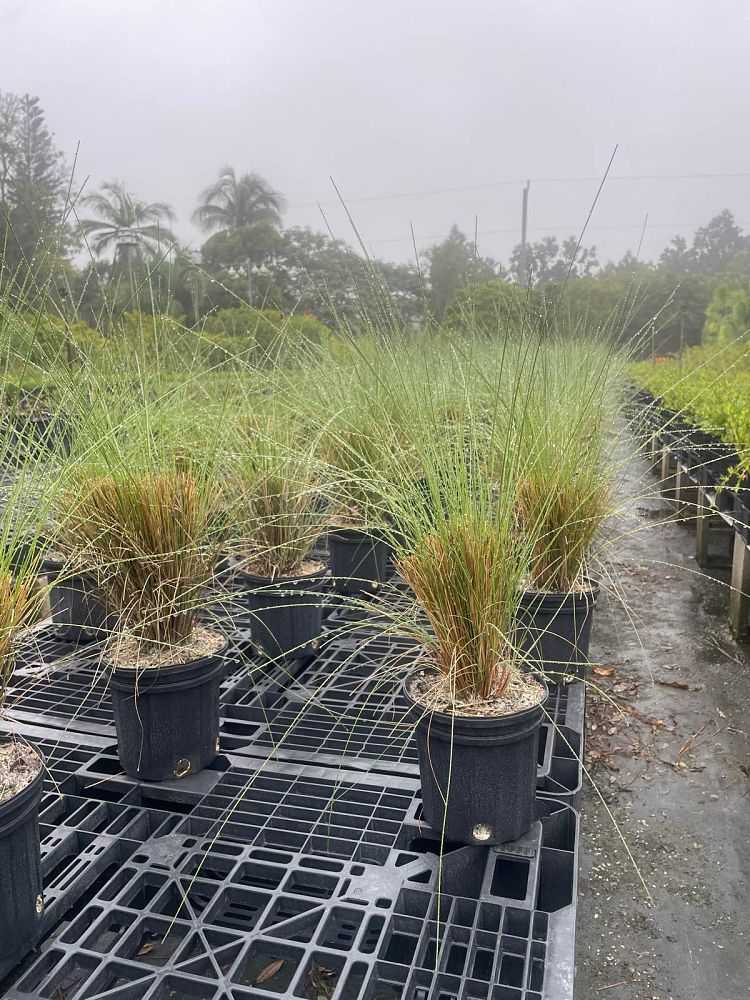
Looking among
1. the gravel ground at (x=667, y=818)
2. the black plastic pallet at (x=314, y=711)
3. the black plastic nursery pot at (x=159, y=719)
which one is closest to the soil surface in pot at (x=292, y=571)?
the black plastic pallet at (x=314, y=711)

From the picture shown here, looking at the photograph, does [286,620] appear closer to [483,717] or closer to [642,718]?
[483,717]

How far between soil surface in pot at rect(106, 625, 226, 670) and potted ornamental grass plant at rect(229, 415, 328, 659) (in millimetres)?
506

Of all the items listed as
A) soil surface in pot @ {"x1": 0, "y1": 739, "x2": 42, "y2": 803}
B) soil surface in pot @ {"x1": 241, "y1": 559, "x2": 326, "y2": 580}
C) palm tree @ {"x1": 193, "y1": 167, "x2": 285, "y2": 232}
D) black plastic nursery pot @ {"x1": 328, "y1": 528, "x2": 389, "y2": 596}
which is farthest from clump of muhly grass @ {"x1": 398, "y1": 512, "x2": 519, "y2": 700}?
palm tree @ {"x1": 193, "y1": 167, "x2": 285, "y2": 232}

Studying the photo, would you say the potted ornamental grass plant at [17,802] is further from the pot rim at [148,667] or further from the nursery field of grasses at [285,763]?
the pot rim at [148,667]

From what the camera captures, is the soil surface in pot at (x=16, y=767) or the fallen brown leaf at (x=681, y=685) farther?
the fallen brown leaf at (x=681, y=685)

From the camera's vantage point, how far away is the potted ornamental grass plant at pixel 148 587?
166cm

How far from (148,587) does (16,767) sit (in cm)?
56

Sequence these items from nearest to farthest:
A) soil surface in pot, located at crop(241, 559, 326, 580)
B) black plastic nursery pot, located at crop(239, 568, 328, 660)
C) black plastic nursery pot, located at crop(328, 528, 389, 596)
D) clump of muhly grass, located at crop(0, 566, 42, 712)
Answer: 1. clump of muhly grass, located at crop(0, 566, 42, 712)
2. black plastic nursery pot, located at crop(239, 568, 328, 660)
3. soil surface in pot, located at crop(241, 559, 326, 580)
4. black plastic nursery pot, located at crop(328, 528, 389, 596)

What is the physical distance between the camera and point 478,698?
1508 mm

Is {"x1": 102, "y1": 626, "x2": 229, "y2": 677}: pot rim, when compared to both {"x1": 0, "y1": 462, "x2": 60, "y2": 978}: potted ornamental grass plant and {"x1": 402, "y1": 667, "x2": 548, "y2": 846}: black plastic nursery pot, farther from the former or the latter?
{"x1": 402, "y1": 667, "x2": 548, "y2": 846}: black plastic nursery pot

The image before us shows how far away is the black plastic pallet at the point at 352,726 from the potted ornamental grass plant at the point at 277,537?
160 mm

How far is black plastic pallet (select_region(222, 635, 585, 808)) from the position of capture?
1.69 meters

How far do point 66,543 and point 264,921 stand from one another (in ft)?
3.19

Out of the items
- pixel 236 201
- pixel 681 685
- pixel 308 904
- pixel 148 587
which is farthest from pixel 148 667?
pixel 236 201
